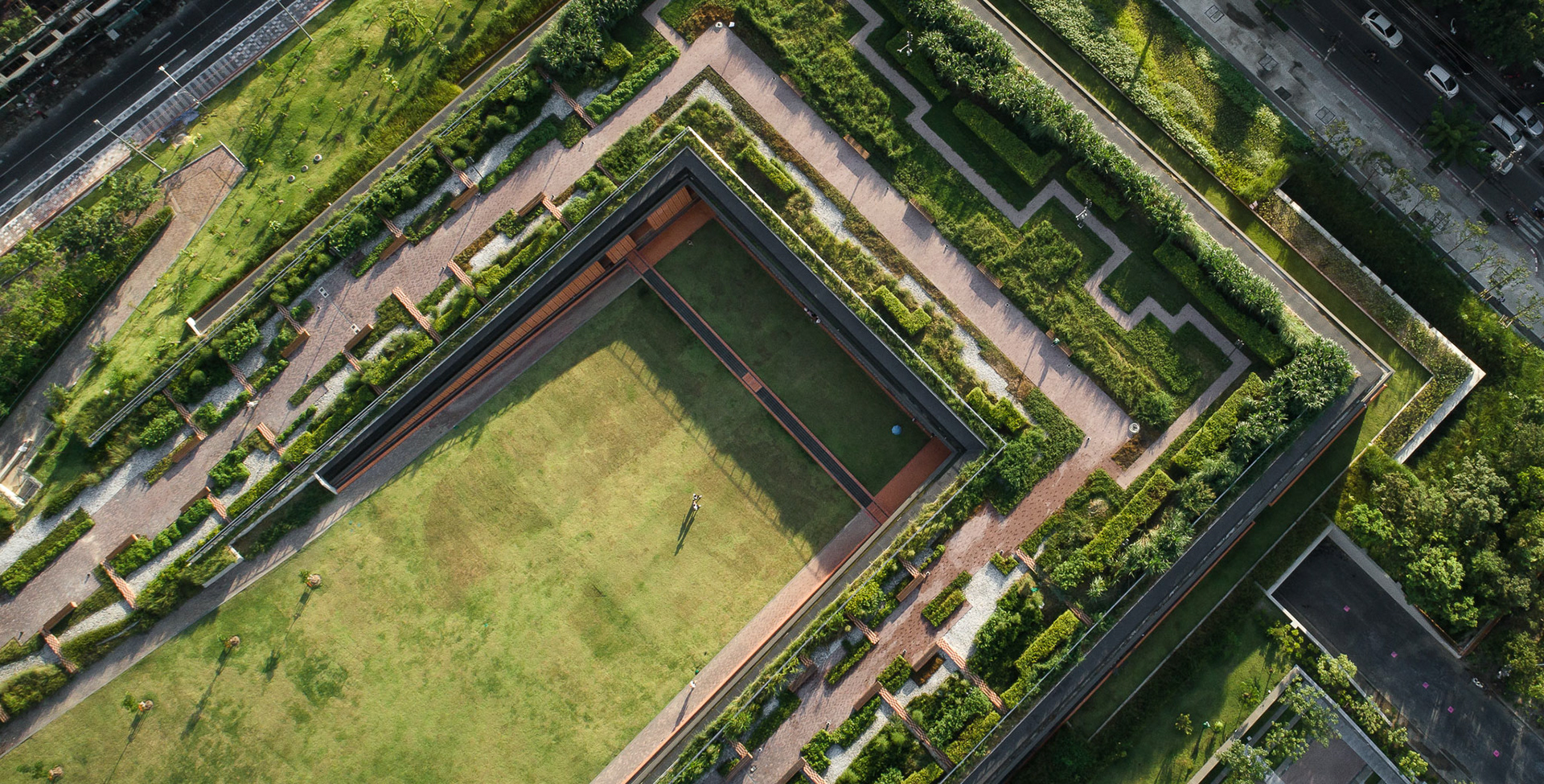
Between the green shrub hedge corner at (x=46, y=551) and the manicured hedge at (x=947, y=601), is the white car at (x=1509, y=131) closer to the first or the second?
the manicured hedge at (x=947, y=601)

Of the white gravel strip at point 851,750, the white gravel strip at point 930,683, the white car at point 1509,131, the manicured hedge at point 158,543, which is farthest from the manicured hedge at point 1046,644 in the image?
the manicured hedge at point 158,543

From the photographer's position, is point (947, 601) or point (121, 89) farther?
point (121, 89)

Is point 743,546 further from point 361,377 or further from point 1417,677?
point 1417,677

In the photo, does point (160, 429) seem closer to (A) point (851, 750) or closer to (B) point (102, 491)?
(B) point (102, 491)

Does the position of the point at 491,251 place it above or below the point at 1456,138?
above

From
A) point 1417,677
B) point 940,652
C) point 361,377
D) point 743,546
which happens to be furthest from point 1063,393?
point 361,377

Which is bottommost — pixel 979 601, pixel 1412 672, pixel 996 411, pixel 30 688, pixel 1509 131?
pixel 1412 672

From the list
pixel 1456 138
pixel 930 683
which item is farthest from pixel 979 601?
pixel 1456 138

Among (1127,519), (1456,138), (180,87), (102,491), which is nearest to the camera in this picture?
(1127,519)
